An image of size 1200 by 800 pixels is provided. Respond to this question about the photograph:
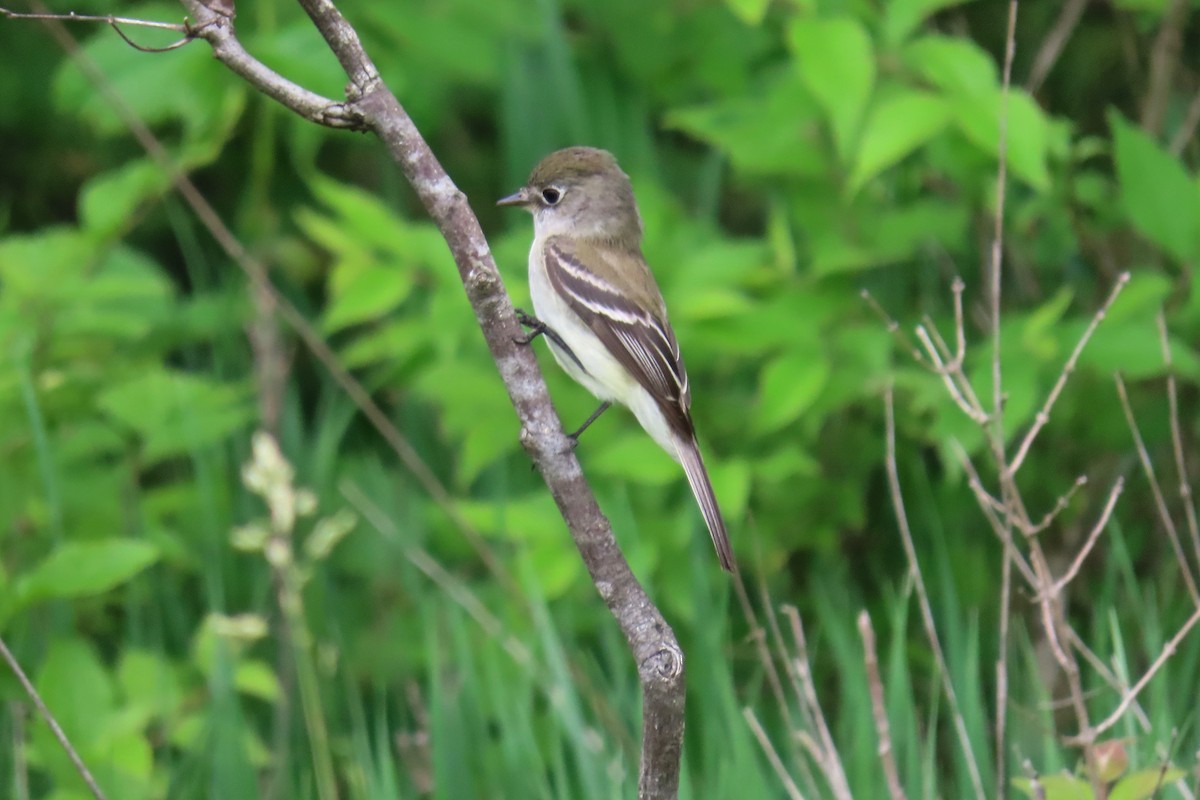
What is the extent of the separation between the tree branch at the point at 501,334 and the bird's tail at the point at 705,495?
0.63m

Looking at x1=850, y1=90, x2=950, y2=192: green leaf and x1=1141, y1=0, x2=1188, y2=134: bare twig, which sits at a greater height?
x1=850, y1=90, x2=950, y2=192: green leaf

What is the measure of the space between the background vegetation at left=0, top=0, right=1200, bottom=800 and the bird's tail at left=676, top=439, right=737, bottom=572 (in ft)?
1.26

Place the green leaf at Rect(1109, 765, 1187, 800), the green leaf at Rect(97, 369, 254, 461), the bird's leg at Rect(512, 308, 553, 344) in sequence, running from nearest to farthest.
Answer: the green leaf at Rect(1109, 765, 1187, 800) < the bird's leg at Rect(512, 308, 553, 344) < the green leaf at Rect(97, 369, 254, 461)

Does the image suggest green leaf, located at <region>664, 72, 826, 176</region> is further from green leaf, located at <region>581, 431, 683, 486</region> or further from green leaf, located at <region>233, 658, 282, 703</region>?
green leaf, located at <region>233, 658, 282, 703</region>

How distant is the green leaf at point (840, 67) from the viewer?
3812 millimetres

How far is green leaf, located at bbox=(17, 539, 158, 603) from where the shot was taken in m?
3.52

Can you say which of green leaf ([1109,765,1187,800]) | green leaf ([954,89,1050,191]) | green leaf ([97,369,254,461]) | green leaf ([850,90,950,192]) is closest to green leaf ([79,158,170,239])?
green leaf ([97,369,254,461])

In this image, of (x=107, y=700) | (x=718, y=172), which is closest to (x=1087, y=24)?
(x=718, y=172)

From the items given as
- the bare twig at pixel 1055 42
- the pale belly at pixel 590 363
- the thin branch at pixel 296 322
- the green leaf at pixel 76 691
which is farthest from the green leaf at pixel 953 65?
the green leaf at pixel 76 691

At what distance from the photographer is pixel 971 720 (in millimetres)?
3523

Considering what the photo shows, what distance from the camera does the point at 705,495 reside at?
11.0 ft

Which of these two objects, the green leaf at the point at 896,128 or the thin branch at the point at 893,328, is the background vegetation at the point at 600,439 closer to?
the green leaf at the point at 896,128

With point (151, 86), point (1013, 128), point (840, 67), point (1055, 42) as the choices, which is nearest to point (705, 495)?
point (840, 67)

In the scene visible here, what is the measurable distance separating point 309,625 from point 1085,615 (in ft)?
8.82
